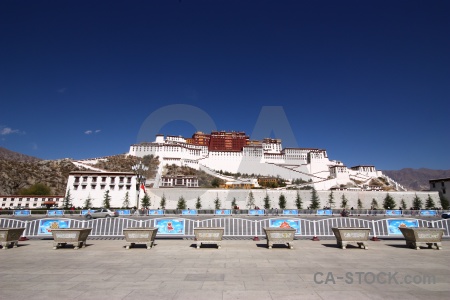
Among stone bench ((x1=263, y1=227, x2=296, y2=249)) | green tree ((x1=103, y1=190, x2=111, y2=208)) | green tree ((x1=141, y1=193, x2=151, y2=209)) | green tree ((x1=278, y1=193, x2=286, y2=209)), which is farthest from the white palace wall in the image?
stone bench ((x1=263, y1=227, x2=296, y2=249))

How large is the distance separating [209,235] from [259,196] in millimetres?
54118

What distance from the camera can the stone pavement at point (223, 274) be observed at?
502 centimetres

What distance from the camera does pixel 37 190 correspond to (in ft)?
215

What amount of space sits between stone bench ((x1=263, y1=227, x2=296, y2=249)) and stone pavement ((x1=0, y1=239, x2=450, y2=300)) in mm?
531

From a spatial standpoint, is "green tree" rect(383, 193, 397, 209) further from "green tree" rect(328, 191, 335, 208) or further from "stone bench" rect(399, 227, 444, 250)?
"stone bench" rect(399, 227, 444, 250)

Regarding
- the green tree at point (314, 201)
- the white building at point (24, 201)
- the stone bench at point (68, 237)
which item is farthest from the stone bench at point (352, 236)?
the white building at point (24, 201)

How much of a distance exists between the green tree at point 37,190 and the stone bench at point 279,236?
7314 centimetres

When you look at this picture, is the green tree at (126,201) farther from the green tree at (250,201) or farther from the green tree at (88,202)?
the green tree at (250,201)

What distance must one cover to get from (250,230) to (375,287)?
8.18 m

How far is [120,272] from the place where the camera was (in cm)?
670

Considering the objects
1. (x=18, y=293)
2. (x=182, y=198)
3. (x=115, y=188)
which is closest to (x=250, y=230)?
(x=18, y=293)

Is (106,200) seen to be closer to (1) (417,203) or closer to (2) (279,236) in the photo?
(2) (279,236)

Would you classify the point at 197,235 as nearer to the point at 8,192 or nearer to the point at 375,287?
the point at 375,287

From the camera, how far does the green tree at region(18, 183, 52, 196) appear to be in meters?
65.3
